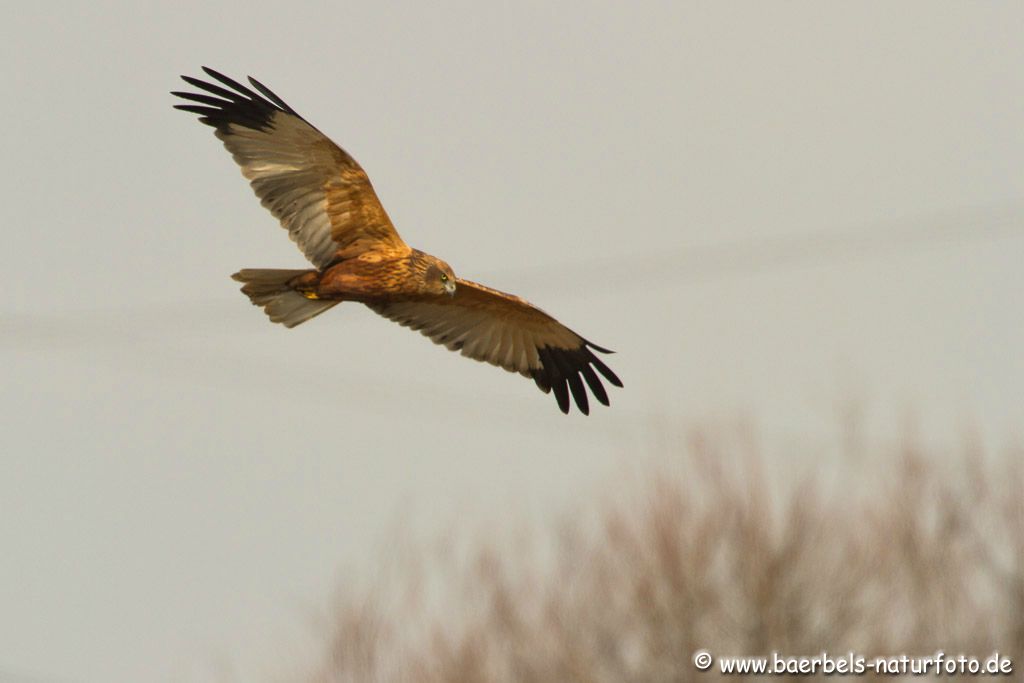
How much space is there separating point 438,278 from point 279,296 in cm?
77

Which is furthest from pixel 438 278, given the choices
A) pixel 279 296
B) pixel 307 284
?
pixel 279 296

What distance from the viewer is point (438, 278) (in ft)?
30.2

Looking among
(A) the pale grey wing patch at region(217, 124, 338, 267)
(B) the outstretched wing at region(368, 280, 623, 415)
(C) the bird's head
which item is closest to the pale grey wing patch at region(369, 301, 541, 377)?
(B) the outstretched wing at region(368, 280, 623, 415)

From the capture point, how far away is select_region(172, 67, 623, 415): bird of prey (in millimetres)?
9227

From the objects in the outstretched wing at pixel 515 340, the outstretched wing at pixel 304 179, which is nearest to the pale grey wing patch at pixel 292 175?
the outstretched wing at pixel 304 179

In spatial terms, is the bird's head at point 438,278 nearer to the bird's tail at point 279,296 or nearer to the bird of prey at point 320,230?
the bird of prey at point 320,230

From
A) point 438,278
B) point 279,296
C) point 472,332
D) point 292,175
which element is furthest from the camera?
point 472,332

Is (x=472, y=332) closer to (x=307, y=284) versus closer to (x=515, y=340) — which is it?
(x=515, y=340)

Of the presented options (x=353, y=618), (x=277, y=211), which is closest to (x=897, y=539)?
(x=353, y=618)

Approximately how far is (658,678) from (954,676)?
8.58ft

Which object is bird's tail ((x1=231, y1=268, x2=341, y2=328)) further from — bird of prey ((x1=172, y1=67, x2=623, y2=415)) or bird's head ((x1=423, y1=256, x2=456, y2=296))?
bird's head ((x1=423, y1=256, x2=456, y2=296))

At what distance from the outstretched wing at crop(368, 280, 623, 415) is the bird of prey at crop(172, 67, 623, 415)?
0.02 metres

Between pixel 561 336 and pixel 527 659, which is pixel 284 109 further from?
pixel 527 659

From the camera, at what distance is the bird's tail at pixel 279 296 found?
31.0 feet
